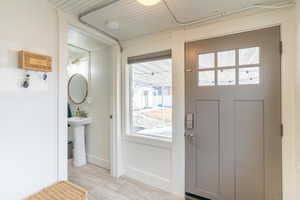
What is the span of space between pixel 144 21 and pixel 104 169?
262cm

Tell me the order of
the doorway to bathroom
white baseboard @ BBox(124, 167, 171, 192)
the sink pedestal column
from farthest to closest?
the sink pedestal column < the doorway to bathroom < white baseboard @ BBox(124, 167, 171, 192)

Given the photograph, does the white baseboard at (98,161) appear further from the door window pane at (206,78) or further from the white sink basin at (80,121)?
the door window pane at (206,78)

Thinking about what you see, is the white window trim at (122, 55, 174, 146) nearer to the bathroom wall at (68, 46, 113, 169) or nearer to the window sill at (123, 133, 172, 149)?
the window sill at (123, 133, 172, 149)

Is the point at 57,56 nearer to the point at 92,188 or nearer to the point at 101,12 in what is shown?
the point at 101,12

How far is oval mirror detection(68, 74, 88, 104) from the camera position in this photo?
3.24 m

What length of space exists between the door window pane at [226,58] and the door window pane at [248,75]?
145 mm

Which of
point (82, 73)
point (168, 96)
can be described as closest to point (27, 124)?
point (168, 96)

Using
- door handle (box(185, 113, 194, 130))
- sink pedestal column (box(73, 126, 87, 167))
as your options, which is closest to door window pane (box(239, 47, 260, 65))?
door handle (box(185, 113, 194, 130))

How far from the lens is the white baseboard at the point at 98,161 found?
289 cm

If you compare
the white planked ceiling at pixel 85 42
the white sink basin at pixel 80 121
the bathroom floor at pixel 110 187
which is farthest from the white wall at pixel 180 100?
the white sink basin at pixel 80 121

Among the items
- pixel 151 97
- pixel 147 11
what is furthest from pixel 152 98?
pixel 147 11

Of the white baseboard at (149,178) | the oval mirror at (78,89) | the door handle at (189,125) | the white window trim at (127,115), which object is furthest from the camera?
the oval mirror at (78,89)

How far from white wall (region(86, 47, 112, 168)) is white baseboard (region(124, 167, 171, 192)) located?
22.8 inches

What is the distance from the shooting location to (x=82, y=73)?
3.28 m
